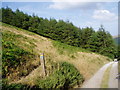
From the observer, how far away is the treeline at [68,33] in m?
44.5

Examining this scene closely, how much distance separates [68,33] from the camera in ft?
159

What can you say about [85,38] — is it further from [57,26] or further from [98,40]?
[57,26]

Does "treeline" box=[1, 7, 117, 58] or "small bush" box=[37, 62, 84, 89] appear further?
"treeline" box=[1, 7, 117, 58]

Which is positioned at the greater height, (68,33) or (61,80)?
(68,33)

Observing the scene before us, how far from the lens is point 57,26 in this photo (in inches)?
1984

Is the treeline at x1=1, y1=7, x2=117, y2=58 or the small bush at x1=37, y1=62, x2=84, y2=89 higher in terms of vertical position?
the treeline at x1=1, y1=7, x2=117, y2=58

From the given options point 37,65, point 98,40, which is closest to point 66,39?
point 98,40

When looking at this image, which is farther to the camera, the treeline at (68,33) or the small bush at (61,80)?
the treeline at (68,33)

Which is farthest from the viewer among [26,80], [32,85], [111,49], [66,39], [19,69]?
[66,39]

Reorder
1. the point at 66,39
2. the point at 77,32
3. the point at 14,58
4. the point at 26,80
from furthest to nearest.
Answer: the point at 77,32
the point at 66,39
the point at 14,58
the point at 26,80

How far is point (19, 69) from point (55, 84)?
2.29 metres

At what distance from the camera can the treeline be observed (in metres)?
44.5

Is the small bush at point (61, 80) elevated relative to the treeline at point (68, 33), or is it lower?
lower

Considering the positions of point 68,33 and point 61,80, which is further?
point 68,33
